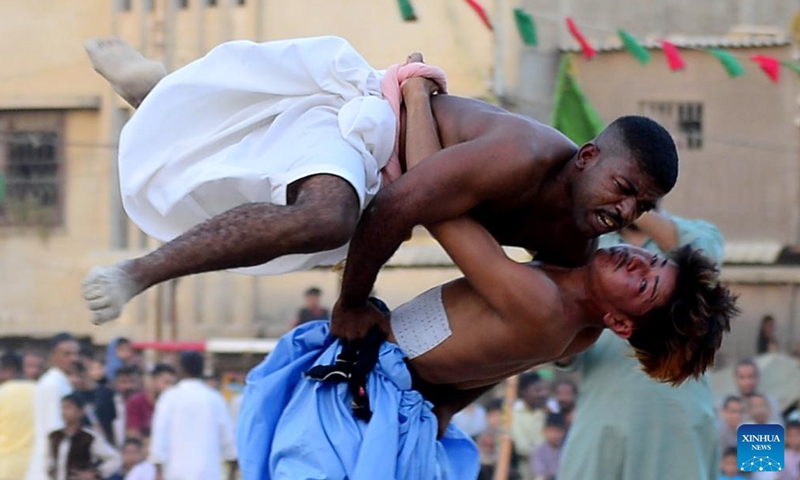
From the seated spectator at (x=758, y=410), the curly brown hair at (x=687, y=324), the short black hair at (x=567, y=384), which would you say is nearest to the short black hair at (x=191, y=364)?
the short black hair at (x=567, y=384)

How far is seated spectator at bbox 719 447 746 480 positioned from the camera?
689 cm

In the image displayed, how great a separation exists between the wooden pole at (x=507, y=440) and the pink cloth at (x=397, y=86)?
4587mm

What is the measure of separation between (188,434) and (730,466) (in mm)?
3112

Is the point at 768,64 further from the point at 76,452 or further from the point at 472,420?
the point at 76,452

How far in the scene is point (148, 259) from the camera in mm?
3537

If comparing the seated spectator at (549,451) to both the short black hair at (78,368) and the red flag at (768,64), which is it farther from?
the red flag at (768,64)

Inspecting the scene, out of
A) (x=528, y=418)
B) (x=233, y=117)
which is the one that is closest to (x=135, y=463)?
(x=528, y=418)

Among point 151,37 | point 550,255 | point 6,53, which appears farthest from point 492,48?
point 550,255

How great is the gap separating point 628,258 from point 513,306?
12.3 inches

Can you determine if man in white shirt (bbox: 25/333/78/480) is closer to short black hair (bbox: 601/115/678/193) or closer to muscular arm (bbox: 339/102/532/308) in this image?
muscular arm (bbox: 339/102/532/308)

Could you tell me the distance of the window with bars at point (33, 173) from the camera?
15.1 m

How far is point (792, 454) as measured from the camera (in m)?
7.44

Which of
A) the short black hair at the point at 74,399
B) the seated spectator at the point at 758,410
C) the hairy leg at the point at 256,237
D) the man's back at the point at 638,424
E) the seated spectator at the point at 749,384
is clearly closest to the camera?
the hairy leg at the point at 256,237

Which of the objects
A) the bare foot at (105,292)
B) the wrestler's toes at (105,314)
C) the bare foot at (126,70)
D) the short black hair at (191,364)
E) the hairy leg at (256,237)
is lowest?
the short black hair at (191,364)
